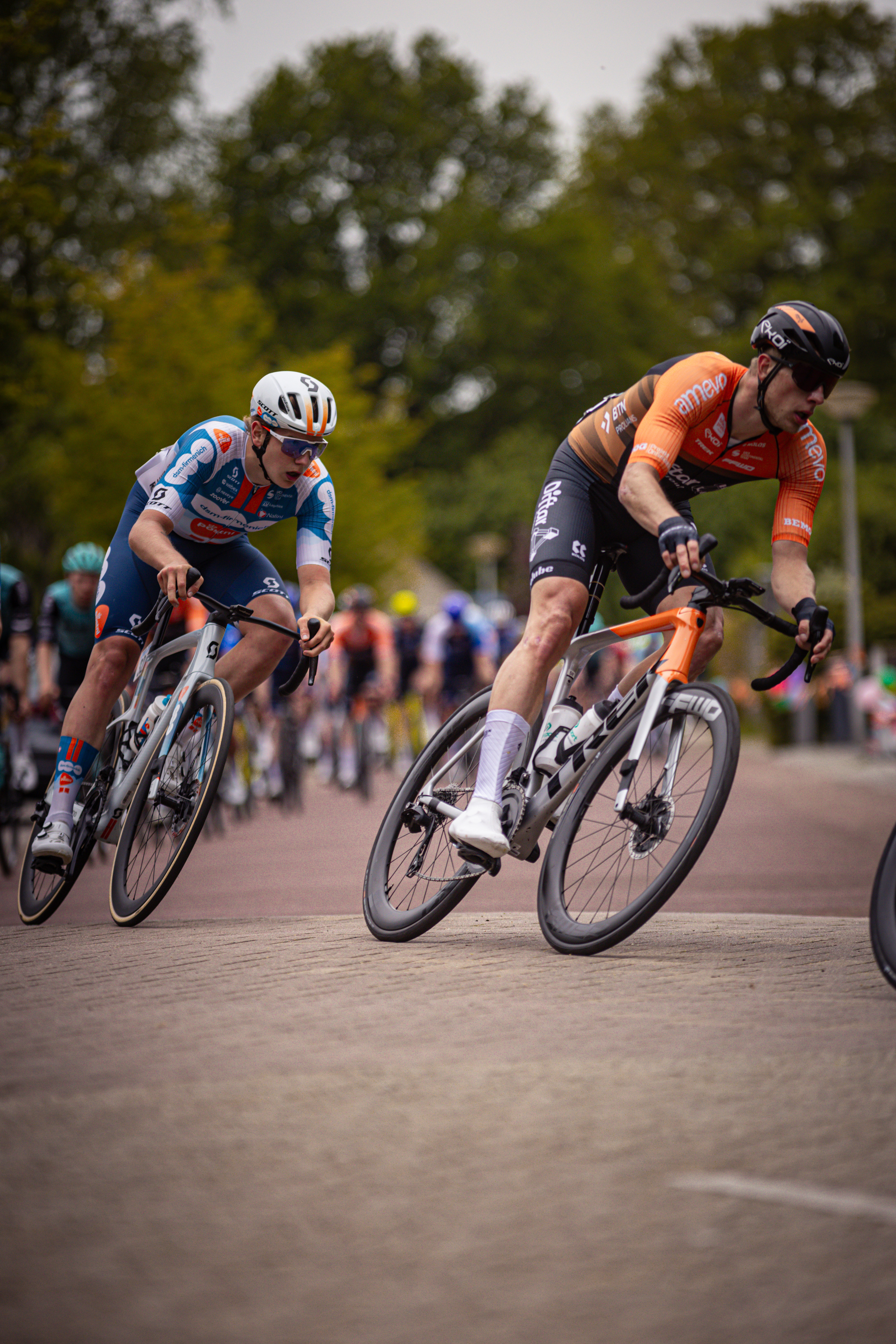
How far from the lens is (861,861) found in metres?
9.95

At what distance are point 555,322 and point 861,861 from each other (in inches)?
1793

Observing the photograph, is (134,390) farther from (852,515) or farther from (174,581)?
(174,581)

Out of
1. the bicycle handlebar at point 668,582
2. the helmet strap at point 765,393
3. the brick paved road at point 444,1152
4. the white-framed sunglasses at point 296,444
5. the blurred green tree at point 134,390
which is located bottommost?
the brick paved road at point 444,1152

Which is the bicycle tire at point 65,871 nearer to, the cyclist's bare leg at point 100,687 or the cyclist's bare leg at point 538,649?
the cyclist's bare leg at point 100,687

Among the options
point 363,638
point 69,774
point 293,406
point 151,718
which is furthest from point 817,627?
point 363,638

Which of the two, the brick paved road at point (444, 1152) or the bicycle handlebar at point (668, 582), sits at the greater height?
the bicycle handlebar at point (668, 582)

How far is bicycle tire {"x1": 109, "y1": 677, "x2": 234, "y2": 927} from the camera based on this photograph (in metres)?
5.24

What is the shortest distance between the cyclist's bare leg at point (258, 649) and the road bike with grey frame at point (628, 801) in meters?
1.22

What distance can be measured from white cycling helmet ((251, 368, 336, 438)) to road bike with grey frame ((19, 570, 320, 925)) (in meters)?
0.68

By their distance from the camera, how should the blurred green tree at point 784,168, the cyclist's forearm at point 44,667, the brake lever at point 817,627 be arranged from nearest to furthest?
the brake lever at point 817,627
the cyclist's forearm at point 44,667
the blurred green tree at point 784,168

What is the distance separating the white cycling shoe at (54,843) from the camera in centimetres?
584

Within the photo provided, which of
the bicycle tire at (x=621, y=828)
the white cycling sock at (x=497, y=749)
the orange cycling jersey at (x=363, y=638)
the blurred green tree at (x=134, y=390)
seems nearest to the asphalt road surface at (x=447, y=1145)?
the bicycle tire at (x=621, y=828)

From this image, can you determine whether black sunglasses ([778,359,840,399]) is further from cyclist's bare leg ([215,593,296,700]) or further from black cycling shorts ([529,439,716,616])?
cyclist's bare leg ([215,593,296,700])

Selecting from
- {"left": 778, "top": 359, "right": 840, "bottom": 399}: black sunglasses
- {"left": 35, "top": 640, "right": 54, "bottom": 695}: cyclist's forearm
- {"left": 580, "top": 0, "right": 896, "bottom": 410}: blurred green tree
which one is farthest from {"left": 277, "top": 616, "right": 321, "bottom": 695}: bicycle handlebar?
{"left": 580, "top": 0, "right": 896, "bottom": 410}: blurred green tree
